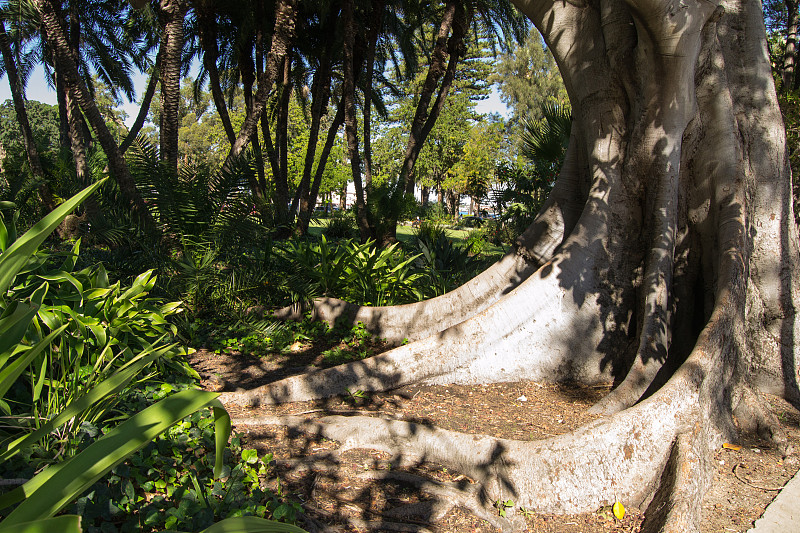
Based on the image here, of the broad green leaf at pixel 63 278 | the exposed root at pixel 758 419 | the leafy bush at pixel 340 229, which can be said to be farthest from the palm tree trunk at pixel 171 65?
the leafy bush at pixel 340 229

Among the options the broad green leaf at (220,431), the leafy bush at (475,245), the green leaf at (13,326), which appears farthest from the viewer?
the leafy bush at (475,245)

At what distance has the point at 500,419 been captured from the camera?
3771 mm

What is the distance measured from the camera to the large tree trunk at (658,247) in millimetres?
3889

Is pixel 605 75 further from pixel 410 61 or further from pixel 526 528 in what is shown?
pixel 410 61

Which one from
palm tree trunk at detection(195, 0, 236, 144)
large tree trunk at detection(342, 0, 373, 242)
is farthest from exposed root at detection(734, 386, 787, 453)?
palm tree trunk at detection(195, 0, 236, 144)

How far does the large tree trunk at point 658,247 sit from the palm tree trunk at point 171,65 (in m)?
4.15

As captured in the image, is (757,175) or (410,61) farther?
(410,61)

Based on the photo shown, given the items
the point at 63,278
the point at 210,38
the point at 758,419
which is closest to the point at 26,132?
the point at 210,38

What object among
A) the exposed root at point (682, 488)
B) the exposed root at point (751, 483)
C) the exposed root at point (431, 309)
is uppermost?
the exposed root at point (431, 309)

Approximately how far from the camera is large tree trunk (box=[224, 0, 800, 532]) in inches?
153

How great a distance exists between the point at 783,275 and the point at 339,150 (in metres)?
34.7

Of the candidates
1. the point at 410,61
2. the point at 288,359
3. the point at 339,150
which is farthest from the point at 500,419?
the point at 339,150

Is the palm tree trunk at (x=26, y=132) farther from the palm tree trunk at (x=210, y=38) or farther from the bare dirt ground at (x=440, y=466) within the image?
the bare dirt ground at (x=440, y=466)

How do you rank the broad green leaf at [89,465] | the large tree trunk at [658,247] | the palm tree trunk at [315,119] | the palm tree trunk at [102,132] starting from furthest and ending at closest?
the palm tree trunk at [315,119] → the palm tree trunk at [102,132] → the large tree trunk at [658,247] → the broad green leaf at [89,465]
